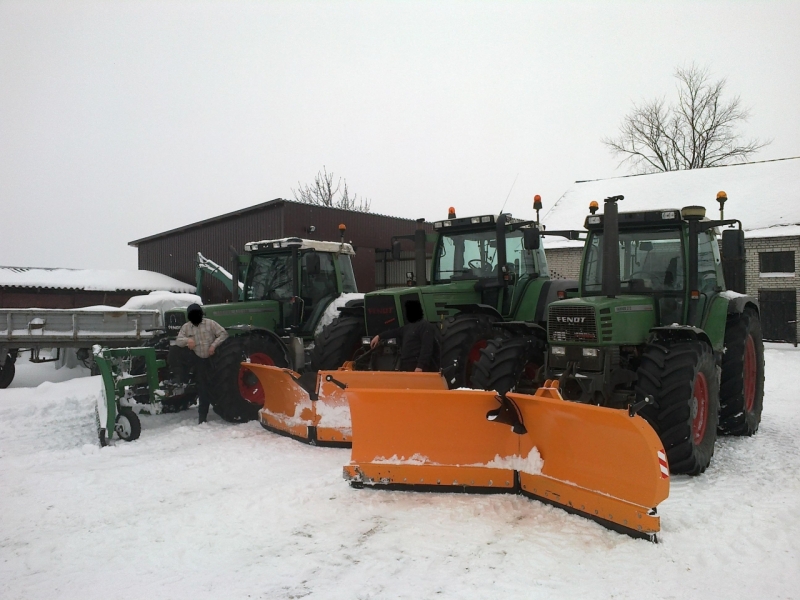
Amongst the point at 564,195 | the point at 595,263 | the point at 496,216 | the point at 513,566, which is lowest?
the point at 513,566

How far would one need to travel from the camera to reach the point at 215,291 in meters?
19.6

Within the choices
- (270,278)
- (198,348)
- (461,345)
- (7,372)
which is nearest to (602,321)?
(461,345)

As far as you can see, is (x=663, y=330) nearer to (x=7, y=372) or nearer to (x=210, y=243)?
(x=7, y=372)

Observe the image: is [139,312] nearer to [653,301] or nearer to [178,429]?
[178,429]

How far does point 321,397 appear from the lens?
6.52 metres

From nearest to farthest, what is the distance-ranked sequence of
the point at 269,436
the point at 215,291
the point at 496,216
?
the point at 269,436, the point at 496,216, the point at 215,291

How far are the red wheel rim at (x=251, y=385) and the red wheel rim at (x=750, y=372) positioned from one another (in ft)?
18.3

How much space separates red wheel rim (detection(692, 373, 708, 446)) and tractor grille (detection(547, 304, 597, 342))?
949 mm

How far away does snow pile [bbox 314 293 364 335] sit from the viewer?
8.93 meters

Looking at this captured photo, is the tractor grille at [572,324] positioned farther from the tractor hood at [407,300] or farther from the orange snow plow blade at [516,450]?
the tractor hood at [407,300]

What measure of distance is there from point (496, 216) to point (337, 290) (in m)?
2.80

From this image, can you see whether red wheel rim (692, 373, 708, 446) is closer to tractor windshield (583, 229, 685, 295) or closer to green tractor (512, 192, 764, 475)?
green tractor (512, 192, 764, 475)

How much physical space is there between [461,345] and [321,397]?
5.04ft

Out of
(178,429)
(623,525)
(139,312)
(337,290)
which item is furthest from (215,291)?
(623,525)
